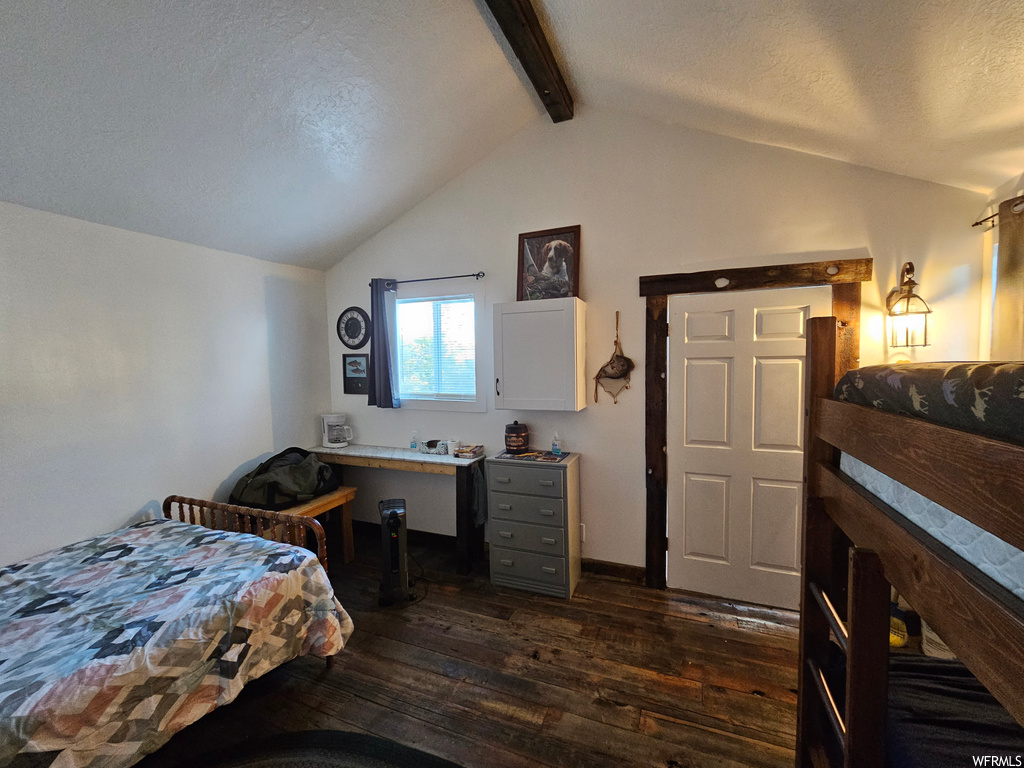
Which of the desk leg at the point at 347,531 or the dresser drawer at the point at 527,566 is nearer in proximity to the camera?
the dresser drawer at the point at 527,566

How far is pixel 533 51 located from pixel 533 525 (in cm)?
273

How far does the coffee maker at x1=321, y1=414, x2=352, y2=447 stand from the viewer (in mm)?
3480

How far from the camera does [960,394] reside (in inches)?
24.9

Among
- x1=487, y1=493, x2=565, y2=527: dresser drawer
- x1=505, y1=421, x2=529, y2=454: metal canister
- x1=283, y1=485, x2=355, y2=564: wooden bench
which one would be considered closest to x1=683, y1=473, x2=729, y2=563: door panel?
x1=487, y1=493, x2=565, y2=527: dresser drawer

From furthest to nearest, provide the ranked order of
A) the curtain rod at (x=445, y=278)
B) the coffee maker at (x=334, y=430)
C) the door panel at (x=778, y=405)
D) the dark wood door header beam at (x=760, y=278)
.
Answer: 1. the coffee maker at (x=334, y=430)
2. the curtain rod at (x=445, y=278)
3. the door panel at (x=778, y=405)
4. the dark wood door header beam at (x=760, y=278)

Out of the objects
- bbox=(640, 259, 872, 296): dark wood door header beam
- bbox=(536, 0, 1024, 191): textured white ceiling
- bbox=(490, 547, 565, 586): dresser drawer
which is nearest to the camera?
bbox=(536, 0, 1024, 191): textured white ceiling

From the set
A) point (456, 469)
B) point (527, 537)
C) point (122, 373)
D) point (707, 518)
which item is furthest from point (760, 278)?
point (122, 373)

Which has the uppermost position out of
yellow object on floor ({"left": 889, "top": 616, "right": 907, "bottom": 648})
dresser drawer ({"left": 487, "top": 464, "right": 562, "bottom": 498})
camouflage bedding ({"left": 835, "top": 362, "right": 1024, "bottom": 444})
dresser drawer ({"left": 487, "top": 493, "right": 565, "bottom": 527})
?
camouflage bedding ({"left": 835, "top": 362, "right": 1024, "bottom": 444})

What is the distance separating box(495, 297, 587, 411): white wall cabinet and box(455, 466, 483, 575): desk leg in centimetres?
58

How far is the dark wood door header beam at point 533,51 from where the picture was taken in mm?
1832

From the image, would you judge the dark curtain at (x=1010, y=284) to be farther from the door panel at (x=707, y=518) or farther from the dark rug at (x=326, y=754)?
the dark rug at (x=326, y=754)

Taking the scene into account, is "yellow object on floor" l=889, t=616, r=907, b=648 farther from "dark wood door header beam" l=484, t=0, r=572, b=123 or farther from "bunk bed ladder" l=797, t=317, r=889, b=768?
"dark wood door header beam" l=484, t=0, r=572, b=123

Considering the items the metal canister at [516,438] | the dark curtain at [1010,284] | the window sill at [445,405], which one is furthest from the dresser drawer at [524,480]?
the dark curtain at [1010,284]

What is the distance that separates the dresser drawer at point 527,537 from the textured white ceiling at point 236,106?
2.56m
